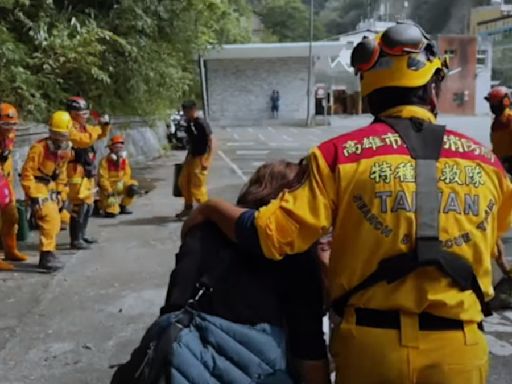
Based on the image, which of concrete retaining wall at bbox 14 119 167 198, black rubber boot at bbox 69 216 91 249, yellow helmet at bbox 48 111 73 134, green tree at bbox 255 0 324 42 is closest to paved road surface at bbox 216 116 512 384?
concrete retaining wall at bbox 14 119 167 198

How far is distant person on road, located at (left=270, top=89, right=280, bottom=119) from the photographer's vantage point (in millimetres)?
39562

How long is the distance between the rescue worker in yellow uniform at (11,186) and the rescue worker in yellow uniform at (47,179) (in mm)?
333

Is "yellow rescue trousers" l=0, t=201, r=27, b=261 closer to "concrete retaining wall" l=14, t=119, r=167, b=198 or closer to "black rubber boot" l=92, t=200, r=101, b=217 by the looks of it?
"concrete retaining wall" l=14, t=119, r=167, b=198

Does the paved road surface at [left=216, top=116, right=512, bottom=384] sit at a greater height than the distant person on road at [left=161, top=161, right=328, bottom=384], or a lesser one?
lesser

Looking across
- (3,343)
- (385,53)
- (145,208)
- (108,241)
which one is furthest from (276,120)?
(385,53)

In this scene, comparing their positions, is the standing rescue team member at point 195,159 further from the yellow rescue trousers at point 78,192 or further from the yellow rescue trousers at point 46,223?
the yellow rescue trousers at point 46,223

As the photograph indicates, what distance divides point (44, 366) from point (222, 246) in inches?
124

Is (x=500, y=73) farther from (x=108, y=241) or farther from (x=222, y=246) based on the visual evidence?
(x=222, y=246)

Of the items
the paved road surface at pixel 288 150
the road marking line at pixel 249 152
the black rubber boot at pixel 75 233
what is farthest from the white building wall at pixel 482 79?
the black rubber boot at pixel 75 233

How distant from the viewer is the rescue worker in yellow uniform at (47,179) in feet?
24.5

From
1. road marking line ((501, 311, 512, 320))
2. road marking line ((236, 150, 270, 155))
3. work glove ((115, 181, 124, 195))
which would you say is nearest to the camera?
road marking line ((501, 311, 512, 320))

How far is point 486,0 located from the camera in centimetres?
8750

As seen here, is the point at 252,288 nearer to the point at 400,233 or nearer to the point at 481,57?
the point at 400,233

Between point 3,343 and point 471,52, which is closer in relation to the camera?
point 3,343
